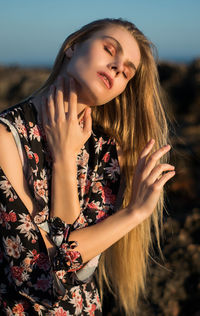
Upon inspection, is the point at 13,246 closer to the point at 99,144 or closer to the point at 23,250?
the point at 23,250

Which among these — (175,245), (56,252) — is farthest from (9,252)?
(175,245)

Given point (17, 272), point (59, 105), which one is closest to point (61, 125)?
point (59, 105)

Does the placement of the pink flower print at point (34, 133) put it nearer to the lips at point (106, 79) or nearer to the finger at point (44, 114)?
the finger at point (44, 114)

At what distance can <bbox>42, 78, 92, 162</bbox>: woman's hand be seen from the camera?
6.97ft

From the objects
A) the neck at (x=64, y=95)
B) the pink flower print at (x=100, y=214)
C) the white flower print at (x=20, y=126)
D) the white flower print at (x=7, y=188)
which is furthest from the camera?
the pink flower print at (x=100, y=214)

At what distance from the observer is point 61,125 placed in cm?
213

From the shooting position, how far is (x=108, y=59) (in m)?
2.16

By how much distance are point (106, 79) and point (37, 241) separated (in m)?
0.89

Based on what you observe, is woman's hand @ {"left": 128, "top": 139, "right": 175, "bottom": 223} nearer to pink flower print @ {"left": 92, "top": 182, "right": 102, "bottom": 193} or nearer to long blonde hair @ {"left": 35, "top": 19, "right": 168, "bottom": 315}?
pink flower print @ {"left": 92, "top": 182, "right": 102, "bottom": 193}

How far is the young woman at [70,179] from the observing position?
2.01m

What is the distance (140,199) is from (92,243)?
35 centimetres

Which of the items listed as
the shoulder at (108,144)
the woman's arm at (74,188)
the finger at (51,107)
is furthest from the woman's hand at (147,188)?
the finger at (51,107)

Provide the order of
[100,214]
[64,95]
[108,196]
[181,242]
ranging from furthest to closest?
1. [181,242]
2. [108,196]
3. [100,214]
4. [64,95]

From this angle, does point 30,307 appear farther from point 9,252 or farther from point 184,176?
point 184,176
